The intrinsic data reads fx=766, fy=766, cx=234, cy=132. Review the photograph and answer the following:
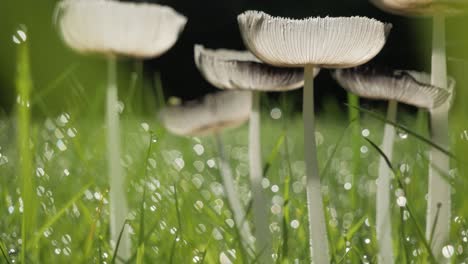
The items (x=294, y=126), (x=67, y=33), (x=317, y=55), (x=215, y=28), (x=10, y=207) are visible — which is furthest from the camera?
(x=215, y=28)

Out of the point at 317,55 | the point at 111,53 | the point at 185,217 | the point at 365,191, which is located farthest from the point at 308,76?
the point at 365,191

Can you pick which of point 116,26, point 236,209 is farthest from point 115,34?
point 236,209

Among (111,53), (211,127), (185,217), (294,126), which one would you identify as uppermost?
(111,53)

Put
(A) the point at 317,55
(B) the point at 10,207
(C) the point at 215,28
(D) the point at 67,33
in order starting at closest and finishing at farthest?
1. (A) the point at 317,55
2. (D) the point at 67,33
3. (B) the point at 10,207
4. (C) the point at 215,28

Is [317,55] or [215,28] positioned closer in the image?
[317,55]

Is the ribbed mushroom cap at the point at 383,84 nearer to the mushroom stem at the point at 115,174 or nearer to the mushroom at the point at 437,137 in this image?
the mushroom at the point at 437,137

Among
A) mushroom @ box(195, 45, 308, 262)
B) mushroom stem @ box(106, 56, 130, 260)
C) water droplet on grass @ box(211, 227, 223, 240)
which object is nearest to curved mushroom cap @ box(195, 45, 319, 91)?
mushroom @ box(195, 45, 308, 262)

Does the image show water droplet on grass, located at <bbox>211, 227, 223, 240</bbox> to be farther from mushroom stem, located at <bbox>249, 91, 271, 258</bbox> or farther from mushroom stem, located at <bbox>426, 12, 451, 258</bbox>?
mushroom stem, located at <bbox>426, 12, 451, 258</bbox>

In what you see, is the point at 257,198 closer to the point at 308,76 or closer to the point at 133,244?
the point at 308,76
